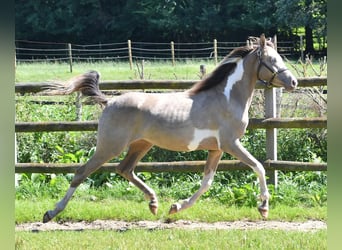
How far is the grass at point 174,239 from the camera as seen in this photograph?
17.0 ft

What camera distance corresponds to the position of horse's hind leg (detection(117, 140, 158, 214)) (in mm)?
6000

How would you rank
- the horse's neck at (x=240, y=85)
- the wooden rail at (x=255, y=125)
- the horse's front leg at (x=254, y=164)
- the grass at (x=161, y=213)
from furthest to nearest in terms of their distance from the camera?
1. the wooden rail at (x=255, y=125)
2. the grass at (x=161, y=213)
3. the horse's neck at (x=240, y=85)
4. the horse's front leg at (x=254, y=164)

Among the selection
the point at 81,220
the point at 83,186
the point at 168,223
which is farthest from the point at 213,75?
the point at 83,186

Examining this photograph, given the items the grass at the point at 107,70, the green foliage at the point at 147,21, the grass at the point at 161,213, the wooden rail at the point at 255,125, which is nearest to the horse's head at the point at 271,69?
the wooden rail at the point at 255,125

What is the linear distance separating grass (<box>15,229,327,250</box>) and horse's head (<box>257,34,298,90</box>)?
133cm

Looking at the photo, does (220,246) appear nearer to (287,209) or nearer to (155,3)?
(287,209)

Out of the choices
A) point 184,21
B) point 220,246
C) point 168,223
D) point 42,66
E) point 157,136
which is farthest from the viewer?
point 184,21

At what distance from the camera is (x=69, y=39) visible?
126 feet

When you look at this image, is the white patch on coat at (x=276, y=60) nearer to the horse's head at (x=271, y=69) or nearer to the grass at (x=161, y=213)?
the horse's head at (x=271, y=69)

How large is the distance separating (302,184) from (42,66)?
2435 centimetres

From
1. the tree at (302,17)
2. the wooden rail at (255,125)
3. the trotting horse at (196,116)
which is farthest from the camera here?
the tree at (302,17)

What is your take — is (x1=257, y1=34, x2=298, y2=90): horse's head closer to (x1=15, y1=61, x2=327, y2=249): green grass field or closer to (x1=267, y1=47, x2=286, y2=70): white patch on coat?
(x1=267, y1=47, x2=286, y2=70): white patch on coat

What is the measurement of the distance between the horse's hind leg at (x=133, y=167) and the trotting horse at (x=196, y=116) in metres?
0.01

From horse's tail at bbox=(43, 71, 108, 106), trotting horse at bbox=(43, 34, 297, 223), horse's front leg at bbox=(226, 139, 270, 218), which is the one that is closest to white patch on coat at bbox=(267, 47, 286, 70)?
trotting horse at bbox=(43, 34, 297, 223)
